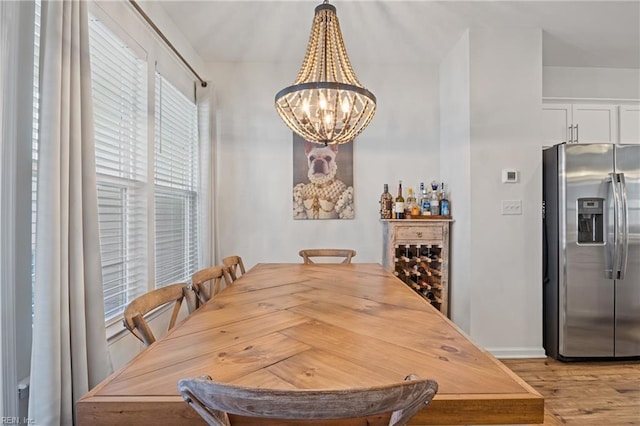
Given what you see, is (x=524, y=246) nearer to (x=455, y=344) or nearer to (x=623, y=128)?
(x=623, y=128)

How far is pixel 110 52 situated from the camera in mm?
1787

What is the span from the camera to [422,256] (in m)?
3.15

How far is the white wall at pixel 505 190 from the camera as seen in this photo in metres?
2.74

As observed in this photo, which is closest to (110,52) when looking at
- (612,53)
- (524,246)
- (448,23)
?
(448,23)

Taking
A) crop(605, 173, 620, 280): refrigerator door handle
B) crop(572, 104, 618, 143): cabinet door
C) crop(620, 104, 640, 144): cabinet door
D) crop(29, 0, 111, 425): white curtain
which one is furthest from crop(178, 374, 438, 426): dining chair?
crop(620, 104, 640, 144): cabinet door

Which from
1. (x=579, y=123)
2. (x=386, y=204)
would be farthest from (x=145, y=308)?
(x=579, y=123)

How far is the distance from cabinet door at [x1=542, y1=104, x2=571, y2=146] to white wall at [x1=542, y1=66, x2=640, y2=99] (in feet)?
0.70

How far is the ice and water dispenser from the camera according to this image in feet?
8.46

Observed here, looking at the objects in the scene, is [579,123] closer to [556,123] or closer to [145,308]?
[556,123]

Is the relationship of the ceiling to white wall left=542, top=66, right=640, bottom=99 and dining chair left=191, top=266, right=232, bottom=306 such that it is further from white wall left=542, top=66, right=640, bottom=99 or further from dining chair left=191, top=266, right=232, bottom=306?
dining chair left=191, top=266, right=232, bottom=306

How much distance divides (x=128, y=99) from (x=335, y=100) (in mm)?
1279

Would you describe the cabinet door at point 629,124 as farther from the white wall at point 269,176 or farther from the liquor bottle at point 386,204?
the liquor bottle at point 386,204

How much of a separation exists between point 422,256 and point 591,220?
4.37 feet

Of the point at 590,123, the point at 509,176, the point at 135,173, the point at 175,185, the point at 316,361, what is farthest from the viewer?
the point at 590,123
